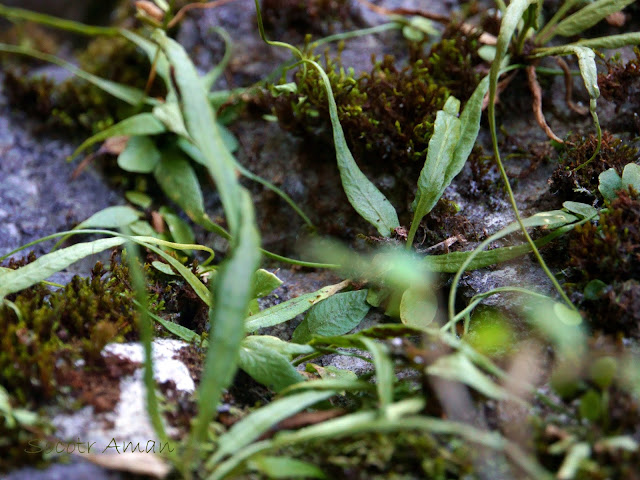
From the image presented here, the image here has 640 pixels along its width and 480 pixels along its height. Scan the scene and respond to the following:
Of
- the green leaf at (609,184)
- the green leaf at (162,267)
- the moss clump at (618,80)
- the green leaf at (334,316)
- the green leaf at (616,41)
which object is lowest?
the green leaf at (334,316)

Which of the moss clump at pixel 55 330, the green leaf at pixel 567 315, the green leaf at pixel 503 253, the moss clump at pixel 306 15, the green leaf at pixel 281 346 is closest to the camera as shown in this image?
the moss clump at pixel 55 330

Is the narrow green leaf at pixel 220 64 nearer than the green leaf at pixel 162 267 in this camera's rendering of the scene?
No

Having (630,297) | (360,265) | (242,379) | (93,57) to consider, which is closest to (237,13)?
(93,57)

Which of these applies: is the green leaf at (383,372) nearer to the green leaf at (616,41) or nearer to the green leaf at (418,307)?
the green leaf at (418,307)

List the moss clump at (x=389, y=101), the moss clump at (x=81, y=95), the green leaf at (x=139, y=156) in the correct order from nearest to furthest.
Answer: the moss clump at (x=389, y=101) < the green leaf at (x=139, y=156) < the moss clump at (x=81, y=95)

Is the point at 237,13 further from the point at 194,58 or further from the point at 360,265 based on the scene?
the point at 360,265

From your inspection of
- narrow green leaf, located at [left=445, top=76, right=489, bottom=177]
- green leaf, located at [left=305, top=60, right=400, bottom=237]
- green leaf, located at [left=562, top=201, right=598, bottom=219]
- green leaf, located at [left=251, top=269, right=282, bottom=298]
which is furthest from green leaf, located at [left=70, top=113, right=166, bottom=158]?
green leaf, located at [left=562, top=201, right=598, bottom=219]

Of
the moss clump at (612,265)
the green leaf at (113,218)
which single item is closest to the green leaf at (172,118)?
the green leaf at (113,218)
